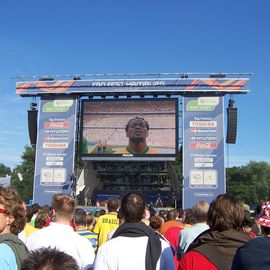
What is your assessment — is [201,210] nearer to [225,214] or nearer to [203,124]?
[225,214]

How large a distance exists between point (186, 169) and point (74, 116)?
27.4ft

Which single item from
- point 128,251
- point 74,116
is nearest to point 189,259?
point 128,251

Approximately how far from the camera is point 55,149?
27172 mm

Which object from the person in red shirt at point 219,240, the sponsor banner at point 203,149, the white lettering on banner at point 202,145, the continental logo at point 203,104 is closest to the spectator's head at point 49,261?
the person in red shirt at point 219,240

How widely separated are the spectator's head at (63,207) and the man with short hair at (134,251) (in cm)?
59

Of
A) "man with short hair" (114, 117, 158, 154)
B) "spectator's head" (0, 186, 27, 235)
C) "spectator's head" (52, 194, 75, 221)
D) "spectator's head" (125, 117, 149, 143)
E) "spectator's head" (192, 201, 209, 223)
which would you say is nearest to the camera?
"spectator's head" (0, 186, 27, 235)

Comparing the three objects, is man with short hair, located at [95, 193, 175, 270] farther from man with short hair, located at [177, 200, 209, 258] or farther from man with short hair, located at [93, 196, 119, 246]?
man with short hair, located at [93, 196, 119, 246]

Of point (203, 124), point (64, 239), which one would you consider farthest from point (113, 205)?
point (203, 124)

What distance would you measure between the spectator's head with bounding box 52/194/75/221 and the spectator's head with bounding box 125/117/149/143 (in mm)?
23168

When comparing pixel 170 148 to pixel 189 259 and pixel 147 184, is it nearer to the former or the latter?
pixel 147 184

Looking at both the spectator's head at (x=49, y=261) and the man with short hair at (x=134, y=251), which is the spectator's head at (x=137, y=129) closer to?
the man with short hair at (x=134, y=251)

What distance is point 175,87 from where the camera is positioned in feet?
88.6

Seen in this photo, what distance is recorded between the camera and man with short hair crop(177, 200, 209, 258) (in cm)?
423

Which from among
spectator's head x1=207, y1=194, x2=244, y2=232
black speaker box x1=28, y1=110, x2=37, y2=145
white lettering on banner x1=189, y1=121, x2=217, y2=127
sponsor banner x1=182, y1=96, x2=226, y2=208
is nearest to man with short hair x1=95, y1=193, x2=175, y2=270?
spectator's head x1=207, y1=194, x2=244, y2=232
